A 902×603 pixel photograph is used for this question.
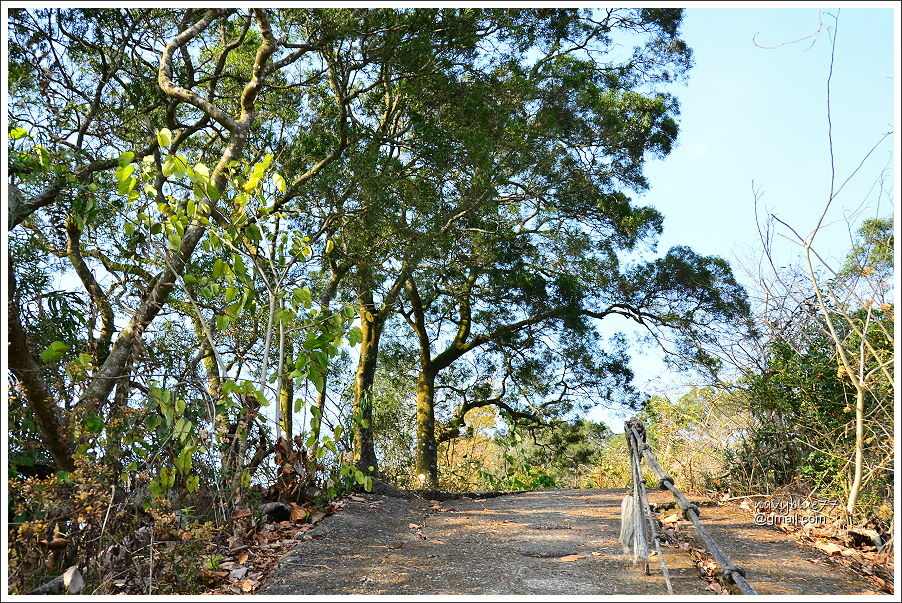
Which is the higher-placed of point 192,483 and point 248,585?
point 192,483

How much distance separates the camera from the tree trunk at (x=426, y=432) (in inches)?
320

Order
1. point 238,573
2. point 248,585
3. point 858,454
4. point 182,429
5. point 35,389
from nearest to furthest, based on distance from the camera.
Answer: point 248,585 → point 238,573 → point 182,429 → point 35,389 → point 858,454

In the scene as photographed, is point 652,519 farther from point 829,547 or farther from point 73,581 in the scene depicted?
point 73,581

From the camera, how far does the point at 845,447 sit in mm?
4539

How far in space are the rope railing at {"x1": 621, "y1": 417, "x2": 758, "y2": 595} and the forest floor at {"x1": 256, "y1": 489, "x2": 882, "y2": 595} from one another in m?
0.19

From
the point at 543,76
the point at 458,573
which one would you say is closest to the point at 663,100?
the point at 543,76

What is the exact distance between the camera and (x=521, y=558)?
11.3 feet

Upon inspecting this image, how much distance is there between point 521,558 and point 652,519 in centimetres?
76

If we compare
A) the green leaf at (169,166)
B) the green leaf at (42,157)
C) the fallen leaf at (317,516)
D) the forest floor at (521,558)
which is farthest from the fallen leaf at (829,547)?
the green leaf at (42,157)

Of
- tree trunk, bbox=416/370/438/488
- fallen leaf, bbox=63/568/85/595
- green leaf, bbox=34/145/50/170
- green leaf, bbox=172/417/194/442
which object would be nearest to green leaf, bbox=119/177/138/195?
green leaf, bbox=34/145/50/170

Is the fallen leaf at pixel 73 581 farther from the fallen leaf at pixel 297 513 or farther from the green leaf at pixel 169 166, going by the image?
the green leaf at pixel 169 166

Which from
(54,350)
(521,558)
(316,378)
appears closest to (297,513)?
(316,378)

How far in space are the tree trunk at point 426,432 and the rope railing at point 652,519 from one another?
490 cm

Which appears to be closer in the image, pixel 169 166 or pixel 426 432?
pixel 169 166
